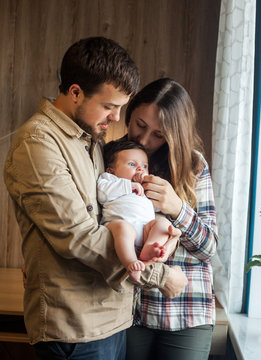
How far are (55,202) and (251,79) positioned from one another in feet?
4.50

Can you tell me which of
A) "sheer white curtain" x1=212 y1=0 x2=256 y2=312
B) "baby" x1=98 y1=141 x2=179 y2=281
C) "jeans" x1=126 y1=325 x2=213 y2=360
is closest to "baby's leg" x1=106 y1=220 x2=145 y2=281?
"baby" x1=98 y1=141 x2=179 y2=281

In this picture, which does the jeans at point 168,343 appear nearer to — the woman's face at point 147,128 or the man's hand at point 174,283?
the man's hand at point 174,283

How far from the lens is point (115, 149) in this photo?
1.69 m

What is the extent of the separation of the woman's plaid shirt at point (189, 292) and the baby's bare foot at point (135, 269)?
0.38 meters

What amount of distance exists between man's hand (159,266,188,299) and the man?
0.03 meters

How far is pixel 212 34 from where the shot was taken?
2846mm

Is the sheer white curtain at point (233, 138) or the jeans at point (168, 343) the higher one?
the sheer white curtain at point (233, 138)

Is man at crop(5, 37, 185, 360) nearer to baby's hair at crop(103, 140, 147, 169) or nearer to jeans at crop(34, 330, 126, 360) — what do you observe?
jeans at crop(34, 330, 126, 360)

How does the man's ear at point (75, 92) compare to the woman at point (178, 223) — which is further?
the woman at point (178, 223)

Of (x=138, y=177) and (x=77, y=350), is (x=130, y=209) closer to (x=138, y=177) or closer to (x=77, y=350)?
(x=138, y=177)

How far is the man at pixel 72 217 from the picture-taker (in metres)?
1.22

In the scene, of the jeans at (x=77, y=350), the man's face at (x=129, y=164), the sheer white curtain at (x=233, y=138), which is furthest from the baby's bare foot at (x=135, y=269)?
the sheer white curtain at (x=233, y=138)

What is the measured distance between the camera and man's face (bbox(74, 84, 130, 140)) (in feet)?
4.47

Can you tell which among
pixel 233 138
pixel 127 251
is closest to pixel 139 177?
pixel 127 251
